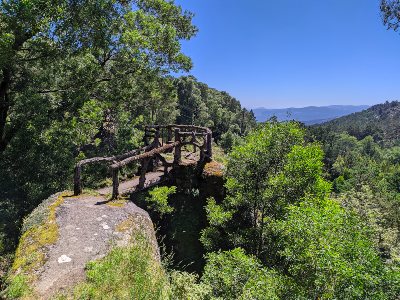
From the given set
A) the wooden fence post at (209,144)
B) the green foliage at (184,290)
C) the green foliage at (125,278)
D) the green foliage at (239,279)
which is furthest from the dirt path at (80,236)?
the wooden fence post at (209,144)

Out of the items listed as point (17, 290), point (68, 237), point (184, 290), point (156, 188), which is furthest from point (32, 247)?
point (156, 188)

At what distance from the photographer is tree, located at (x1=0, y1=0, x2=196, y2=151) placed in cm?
1307

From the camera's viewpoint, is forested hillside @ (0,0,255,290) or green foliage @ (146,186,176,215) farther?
green foliage @ (146,186,176,215)

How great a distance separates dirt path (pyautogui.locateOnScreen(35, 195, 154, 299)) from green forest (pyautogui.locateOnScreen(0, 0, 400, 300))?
0.58 m

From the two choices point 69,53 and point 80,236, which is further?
point 69,53

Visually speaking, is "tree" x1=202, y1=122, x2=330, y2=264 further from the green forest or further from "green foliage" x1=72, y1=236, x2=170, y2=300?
"green foliage" x1=72, y1=236, x2=170, y2=300

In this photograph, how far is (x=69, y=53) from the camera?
51.0ft

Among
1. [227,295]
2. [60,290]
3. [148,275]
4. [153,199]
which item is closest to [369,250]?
[227,295]

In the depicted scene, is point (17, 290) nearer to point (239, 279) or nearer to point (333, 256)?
point (239, 279)

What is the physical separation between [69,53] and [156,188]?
28.2 feet

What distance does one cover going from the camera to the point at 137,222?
1112 centimetres

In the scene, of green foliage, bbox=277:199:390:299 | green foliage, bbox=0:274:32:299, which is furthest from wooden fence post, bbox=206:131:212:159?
green foliage, bbox=0:274:32:299

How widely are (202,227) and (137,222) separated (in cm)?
980

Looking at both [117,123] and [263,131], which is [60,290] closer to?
[263,131]
